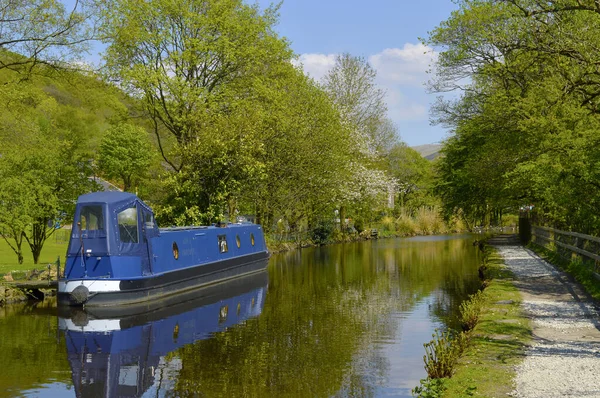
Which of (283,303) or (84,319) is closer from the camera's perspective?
(84,319)

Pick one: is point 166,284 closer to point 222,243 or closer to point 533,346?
point 222,243

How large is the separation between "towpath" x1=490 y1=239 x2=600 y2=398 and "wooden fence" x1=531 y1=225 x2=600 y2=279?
3.19 ft

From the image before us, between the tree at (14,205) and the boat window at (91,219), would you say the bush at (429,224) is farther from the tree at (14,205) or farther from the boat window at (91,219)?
the boat window at (91,219)

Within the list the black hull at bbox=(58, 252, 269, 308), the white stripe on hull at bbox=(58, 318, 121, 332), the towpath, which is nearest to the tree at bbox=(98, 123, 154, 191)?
the black hull at bbox=(58, 252, 269, 308)

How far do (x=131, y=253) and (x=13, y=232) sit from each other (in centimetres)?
1080

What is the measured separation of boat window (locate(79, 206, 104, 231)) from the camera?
22516 mm

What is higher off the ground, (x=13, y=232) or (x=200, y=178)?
(x=200, y=178)

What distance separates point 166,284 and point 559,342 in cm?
1468

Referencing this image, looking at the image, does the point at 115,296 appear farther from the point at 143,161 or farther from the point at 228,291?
the point at 143,161

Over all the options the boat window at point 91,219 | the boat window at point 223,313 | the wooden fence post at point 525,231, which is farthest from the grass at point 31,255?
the wooden fence post at point 525,231

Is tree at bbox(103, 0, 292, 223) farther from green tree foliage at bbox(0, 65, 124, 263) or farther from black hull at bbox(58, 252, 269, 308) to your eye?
black hull at bbox(58, 252, 269, 308)

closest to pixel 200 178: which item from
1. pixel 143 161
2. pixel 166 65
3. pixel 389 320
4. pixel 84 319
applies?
pixel 166 65

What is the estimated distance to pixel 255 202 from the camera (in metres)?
45.4

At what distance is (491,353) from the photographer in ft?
39.1
